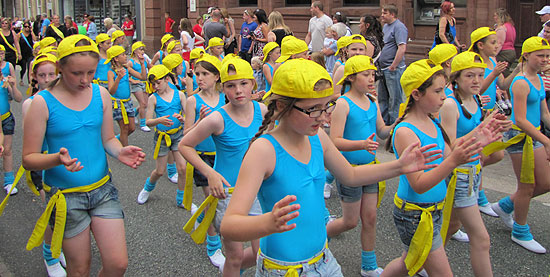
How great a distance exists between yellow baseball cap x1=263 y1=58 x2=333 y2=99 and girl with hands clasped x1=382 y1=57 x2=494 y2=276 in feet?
3.97

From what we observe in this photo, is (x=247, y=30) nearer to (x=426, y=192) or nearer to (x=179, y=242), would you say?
(x=179, y=242)

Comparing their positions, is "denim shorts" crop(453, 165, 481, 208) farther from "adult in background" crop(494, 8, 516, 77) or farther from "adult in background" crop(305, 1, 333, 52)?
"adult in background" crop(305, 1, 333, 52)

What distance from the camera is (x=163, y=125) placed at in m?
6.92

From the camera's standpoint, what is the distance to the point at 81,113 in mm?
3898

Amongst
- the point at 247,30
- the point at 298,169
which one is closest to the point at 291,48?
the point at 298,169

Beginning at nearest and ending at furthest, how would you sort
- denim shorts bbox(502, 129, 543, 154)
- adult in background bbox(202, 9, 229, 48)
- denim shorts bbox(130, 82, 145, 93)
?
denim shorts bbox(502, 129, 543, 154) < denim shorts bbox(130, 82, 145, 93) < adult in background bbox(202, 9, 229, 48)

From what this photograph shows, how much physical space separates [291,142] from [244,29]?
34.5 feet

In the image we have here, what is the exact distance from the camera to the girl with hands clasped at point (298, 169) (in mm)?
2812

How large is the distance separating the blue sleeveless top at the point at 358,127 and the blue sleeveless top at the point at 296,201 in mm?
1951

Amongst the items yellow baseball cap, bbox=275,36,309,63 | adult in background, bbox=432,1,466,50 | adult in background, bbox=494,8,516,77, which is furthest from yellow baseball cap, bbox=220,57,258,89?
adult in background, bbox=494,8,516,77

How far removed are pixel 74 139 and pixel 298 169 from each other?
5.73 feet

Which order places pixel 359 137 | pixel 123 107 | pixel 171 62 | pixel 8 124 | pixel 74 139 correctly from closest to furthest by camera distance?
pixel 74 139
pixel 359 137
pixel 8 124
pixel 171 62
pixel 123 107

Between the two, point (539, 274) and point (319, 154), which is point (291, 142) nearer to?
point (319, 154)

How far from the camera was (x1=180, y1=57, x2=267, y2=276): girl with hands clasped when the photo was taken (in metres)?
4.18
